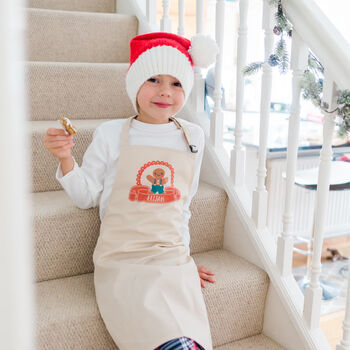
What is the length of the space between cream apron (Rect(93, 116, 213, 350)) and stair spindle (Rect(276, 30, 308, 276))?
27 cm

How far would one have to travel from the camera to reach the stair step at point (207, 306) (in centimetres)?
103

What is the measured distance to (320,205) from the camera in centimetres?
114

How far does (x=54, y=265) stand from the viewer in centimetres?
122

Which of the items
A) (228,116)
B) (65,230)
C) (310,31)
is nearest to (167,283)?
(65,230)

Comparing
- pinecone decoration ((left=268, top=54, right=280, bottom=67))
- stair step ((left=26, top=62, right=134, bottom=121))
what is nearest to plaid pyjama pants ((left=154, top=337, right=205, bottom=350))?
pinecone decoration ((left=268, top=54, right=280, bottom=67))

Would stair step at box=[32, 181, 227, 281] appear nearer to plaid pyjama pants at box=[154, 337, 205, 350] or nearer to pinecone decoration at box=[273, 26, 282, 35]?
plaid pyjama pants at box=[154, 337, 205, 350]

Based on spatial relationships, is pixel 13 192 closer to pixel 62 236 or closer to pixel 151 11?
pixel 62 236

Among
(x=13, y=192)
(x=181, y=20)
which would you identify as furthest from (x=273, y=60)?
(x=13, y=192)

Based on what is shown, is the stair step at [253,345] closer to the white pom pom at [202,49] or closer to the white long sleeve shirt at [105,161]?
the white long sleeve shirt at [105,161]

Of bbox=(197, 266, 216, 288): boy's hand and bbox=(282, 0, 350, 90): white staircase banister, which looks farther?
bbox=(197, 266, 216, 288): boy's hand

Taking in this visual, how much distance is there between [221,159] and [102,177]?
45cm

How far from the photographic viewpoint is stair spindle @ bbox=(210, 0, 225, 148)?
4.83ft

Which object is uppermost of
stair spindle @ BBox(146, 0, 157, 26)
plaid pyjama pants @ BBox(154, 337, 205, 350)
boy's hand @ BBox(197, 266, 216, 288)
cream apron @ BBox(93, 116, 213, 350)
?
stair spindle @ BBox(146, 0, 157, 26)

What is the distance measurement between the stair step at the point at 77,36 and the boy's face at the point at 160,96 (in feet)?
2.52
